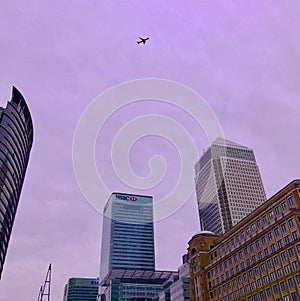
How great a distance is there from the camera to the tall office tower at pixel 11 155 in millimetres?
72500

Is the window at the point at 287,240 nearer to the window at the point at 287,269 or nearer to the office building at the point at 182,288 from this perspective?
the window at the point at 287,269

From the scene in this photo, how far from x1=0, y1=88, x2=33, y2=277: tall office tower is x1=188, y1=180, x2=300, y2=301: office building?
5718cm

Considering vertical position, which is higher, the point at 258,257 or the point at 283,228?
the point at 283,228

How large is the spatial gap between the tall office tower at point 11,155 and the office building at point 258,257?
2251 inches

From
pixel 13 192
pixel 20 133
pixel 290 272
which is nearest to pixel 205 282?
pixel 290 272

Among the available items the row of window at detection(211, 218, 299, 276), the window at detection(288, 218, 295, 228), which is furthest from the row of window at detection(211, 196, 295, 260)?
the window at detection(288, 218, 295, 228)

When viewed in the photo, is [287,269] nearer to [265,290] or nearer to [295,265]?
[295,265]

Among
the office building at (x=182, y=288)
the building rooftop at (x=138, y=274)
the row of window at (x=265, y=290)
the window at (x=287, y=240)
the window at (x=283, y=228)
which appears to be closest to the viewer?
the row of window at (x=265, y=290)

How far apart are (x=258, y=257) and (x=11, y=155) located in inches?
2410

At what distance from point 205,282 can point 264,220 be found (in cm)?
3412

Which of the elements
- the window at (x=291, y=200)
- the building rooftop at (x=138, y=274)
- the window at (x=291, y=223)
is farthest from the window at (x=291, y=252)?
the building rooftop at (x=138, y=274)

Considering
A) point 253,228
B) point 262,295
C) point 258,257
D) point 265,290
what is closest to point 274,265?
point 258,257

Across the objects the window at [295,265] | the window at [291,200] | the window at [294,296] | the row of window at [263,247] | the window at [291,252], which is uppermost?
the window at [291,200]

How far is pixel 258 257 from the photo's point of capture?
268 feet
